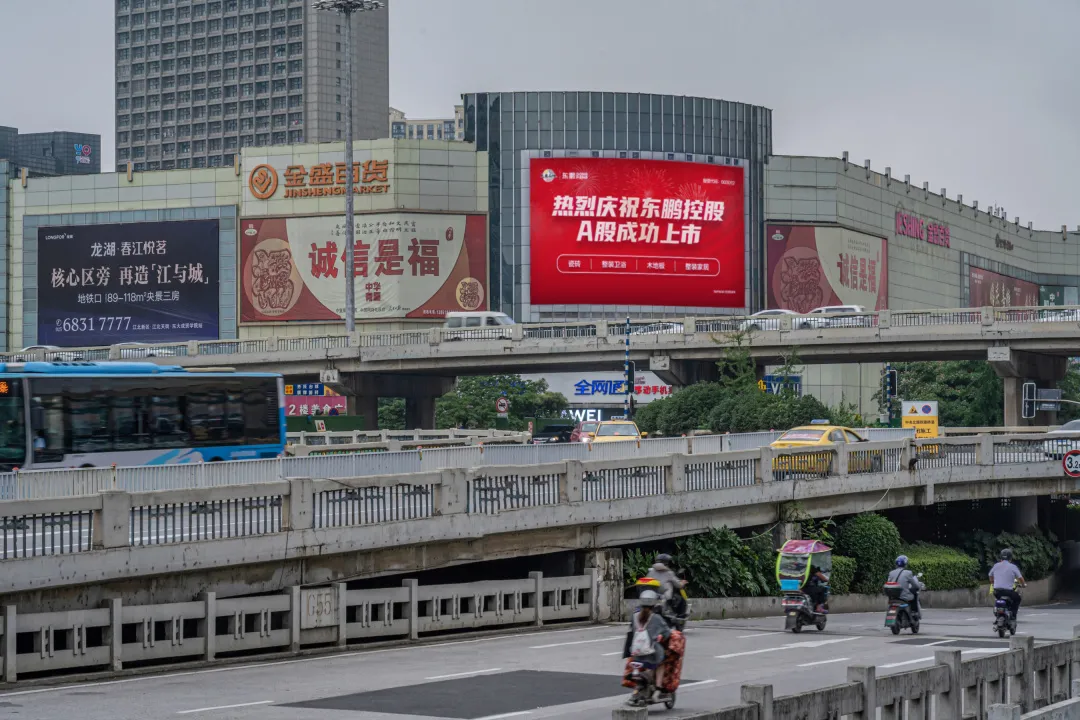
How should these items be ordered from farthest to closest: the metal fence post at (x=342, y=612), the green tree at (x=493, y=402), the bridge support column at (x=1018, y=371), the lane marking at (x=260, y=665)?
the green tree at (x=493, y=402), the bridge support column at (x=1018, y=371), the metal fence post at (x=342, y=612), the lane marking at (x=260, y=665)

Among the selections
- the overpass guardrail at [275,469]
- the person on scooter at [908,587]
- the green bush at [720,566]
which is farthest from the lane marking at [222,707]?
the green bush at [720,566]

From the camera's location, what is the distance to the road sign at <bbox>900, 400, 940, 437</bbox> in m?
48.6

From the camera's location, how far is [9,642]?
18.1m

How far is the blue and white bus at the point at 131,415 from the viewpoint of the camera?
3025cm

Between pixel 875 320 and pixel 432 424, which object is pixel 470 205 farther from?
pixel 875 320

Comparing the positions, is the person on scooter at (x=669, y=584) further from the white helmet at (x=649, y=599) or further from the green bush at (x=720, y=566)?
the green bush at (x=720, y=566)

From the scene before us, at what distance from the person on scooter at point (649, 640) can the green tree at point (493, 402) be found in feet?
256

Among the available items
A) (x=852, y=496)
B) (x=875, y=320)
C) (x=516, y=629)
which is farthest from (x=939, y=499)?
(x=875, y=320)

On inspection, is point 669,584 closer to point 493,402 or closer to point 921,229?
point 493,402

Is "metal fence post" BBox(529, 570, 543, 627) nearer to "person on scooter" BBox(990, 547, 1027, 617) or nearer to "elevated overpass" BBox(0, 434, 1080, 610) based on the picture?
"elevated overpass" BBox(0, 434, 1080, 610)

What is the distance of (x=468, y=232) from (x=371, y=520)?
8966 cm

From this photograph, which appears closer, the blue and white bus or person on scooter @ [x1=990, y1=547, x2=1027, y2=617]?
person on scooter @ [x1=990, y1=547, x2=1027, y2=617]

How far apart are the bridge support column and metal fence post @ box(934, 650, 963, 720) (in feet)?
175

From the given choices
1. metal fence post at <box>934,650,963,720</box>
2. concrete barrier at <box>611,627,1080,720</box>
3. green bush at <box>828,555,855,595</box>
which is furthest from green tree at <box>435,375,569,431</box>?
metal fence post at <box>934,650,963,720</box>
